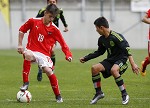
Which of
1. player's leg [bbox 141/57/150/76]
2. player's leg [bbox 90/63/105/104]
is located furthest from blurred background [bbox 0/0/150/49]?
player's leg [bbox 90/63/105/104]

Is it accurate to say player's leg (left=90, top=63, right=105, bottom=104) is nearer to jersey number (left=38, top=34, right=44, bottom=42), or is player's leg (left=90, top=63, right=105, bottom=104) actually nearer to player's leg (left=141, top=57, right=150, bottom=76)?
jersey number (left=38, top=34, right=44, bottom=42)

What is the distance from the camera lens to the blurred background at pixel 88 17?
34.6m

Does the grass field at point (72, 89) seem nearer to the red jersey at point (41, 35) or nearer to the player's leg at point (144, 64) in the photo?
the player's leg at point (144, 64)

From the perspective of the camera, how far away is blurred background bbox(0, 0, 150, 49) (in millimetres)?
34594

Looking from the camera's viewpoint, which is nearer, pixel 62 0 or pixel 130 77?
pixel 130 77

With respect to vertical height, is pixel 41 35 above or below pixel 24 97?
above

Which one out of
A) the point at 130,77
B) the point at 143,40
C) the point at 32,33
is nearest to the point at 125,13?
the point at 143,40

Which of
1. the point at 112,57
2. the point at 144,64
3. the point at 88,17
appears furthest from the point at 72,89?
the point at 88,17

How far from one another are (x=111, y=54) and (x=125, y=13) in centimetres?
2468

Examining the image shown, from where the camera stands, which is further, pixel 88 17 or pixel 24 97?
pixel 88 17

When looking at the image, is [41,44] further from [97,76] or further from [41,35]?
[97,76]

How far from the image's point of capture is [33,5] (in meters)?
34.7

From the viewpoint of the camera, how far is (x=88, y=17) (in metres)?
35.2

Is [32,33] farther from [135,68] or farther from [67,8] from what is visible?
[67,8]
